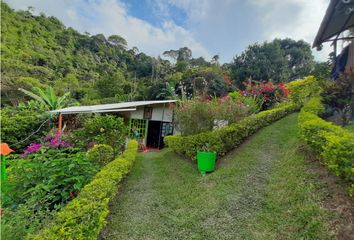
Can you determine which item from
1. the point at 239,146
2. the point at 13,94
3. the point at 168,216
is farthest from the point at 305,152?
the point at 13,94

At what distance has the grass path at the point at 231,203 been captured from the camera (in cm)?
356

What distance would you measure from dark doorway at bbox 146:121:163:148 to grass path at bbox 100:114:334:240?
8602 millimetres

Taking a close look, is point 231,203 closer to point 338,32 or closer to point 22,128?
point 338,32

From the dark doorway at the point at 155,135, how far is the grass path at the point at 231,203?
8.60 m

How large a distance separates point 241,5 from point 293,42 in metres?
26.1

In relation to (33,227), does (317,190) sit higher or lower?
higher

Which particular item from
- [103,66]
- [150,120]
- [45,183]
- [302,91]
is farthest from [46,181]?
[103,66]

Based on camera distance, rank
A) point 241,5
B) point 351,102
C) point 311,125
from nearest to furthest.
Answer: point 311,125 → point 351,102 → point 241,5

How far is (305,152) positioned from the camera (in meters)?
5.50

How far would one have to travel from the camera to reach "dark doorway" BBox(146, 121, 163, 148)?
15648mm

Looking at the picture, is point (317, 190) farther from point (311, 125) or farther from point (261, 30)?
point (261, 30)

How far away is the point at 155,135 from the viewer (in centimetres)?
1584

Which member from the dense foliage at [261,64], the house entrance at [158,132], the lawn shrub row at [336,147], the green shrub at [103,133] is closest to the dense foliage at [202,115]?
the green shrub at [103,133]

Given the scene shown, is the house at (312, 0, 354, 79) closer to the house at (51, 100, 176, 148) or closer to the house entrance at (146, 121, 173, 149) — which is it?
the house at (51, 100, 176, 148)
